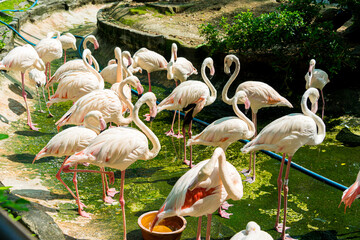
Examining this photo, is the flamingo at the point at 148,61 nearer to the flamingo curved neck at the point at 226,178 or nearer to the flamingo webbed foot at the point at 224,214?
the flamingo webbed foot at the point at 224,214

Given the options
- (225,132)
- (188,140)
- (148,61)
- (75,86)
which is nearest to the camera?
(225,132)

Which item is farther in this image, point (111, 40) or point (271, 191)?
point (111, 40)

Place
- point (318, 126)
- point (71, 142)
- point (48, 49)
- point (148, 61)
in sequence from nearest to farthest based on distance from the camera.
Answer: point (71, 142), point (318, 126), point (48, 49), point (148, 61)

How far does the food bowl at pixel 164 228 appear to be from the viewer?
3.61 m

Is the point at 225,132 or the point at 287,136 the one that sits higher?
the point at 287,136

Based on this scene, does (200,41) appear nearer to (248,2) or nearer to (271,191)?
(248,2)

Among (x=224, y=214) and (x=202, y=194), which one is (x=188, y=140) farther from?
(x=202, y=194)

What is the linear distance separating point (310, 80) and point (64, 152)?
4429 millimetres

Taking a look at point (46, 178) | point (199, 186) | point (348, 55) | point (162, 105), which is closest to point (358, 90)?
point (348, 55)

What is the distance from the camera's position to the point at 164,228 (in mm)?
3984

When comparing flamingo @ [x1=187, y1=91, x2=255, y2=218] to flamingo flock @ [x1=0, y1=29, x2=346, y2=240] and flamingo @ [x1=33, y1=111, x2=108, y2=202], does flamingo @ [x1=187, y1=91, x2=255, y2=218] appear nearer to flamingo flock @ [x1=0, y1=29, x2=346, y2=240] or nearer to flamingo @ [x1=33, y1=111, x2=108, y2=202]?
flamingo flock @ [x1=0, y1=29, x2=346, y2=240]

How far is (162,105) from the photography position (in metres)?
5.88

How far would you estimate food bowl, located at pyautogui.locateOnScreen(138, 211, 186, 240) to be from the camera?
11.8 ft

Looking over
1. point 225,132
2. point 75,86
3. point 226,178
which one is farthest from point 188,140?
point 75,86
